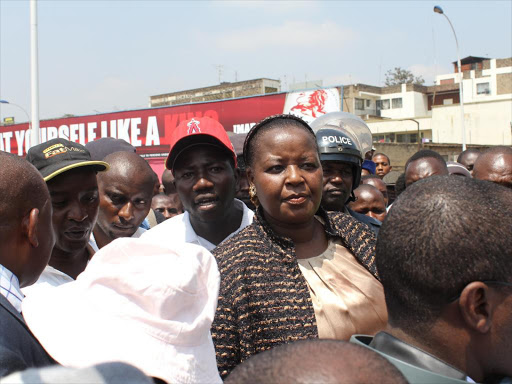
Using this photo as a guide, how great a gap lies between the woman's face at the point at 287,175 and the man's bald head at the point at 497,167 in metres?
2.61

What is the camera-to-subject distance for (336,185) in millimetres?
3545

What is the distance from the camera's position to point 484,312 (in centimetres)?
144

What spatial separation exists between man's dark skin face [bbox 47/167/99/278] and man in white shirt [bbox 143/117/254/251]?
0.38 metres

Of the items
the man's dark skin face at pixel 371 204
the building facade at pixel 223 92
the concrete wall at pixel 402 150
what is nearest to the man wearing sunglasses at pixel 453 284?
the man's dark skin face at pixel 371 204

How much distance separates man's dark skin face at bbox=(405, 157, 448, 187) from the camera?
5172mm

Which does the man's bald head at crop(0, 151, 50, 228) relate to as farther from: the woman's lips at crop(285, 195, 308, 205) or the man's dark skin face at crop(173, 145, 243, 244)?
the man's dark skin face at crop(173, 145, 243, 244)

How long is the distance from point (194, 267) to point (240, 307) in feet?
2.37

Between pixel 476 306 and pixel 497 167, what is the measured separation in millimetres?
3474

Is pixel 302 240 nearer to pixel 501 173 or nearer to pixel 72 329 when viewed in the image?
pixel 72 329

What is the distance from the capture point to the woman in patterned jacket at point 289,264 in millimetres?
2068

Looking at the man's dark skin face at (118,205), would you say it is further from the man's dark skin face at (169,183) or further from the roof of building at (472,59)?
the roof of building at (472,59)

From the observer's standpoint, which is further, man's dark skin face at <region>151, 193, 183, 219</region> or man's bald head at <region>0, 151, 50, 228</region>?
man's dark skin face at <region>151, 193, 183, 219</region>

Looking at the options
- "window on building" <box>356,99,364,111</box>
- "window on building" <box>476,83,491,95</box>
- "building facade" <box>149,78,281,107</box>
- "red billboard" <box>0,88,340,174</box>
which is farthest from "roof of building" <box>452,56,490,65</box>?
"red billboard" <box>0,88,340,174</box>

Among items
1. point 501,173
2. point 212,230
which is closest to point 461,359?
point 212,230
